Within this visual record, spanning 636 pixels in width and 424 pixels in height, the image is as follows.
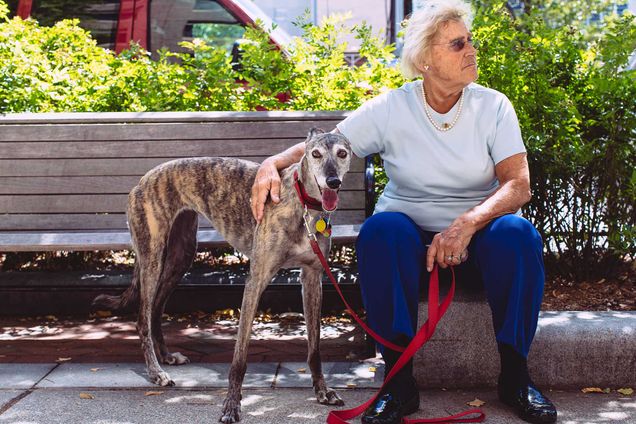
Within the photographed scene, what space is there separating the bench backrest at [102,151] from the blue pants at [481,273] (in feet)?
5.03

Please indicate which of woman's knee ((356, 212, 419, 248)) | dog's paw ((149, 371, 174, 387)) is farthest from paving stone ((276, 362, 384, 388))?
woman's knee ((356, 212, 419, 248))

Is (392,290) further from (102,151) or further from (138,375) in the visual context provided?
(102,151)

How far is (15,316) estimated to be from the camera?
6.39 m

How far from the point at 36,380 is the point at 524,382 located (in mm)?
2429

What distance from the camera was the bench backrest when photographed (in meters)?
5.80

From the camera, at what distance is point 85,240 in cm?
539

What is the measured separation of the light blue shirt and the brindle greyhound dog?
429 mm

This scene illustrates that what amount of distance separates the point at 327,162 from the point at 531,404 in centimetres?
138

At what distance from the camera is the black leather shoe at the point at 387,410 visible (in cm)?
407

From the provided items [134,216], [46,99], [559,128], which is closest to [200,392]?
[134,216]

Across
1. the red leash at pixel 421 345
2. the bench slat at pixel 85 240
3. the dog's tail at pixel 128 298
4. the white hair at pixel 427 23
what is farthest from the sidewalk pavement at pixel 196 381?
the white hair at pixel 427 23

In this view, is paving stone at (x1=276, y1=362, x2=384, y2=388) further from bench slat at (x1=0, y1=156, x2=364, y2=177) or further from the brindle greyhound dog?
bench slat at (x1=0, y1=156, x2=364, y2=177)

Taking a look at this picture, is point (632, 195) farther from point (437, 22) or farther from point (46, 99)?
point (46, 99)

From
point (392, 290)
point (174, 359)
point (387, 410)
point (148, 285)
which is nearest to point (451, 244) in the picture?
point (392, 290)
